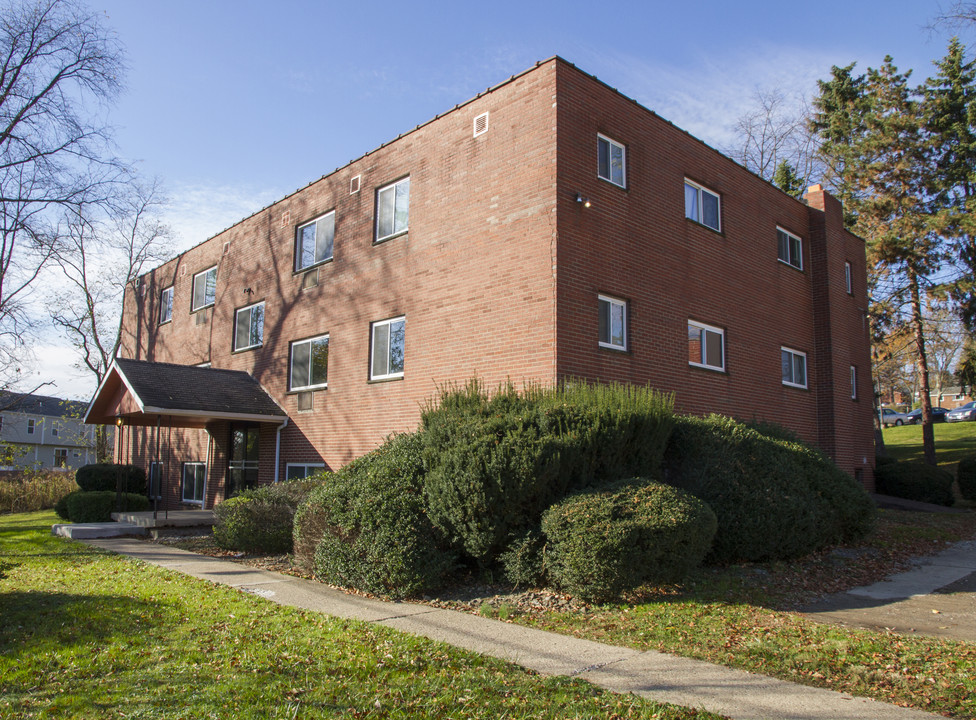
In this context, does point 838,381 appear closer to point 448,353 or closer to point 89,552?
point 448,353

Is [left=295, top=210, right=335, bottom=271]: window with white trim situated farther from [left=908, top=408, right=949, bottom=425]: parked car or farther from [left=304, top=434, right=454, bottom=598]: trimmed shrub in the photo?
[left=908, top=408, right=949, bottom=425]: parked car

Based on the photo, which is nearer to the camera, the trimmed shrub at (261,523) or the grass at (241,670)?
the grass at (241,670)

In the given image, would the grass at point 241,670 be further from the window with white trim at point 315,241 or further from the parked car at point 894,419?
the parked car at point 894,419

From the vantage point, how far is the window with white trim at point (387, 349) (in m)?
14.3

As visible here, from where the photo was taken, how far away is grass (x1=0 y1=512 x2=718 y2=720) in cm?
453

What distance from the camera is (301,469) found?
16.8 metres

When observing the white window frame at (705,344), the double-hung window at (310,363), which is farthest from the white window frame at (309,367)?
the white window frame at (705,344)

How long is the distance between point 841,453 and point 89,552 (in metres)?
16.4

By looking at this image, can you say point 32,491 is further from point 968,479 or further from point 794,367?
point 968,479

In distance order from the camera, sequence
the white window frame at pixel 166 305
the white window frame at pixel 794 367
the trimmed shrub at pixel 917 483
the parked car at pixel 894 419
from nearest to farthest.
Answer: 1. the white window frame at pixel 794 367
2. the trimmed shrub at pixel 917 483
3. the white window frame at pixel 166 305
4. the parked car at pixel 894 419

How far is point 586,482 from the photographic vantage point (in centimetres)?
860

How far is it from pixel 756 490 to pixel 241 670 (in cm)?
680

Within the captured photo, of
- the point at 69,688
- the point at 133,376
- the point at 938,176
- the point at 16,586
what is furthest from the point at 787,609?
the point at 938,176

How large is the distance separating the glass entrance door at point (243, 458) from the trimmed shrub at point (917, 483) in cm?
1640
